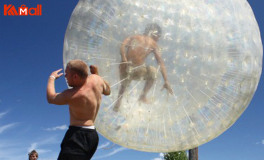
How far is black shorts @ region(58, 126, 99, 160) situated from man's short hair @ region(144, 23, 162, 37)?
1.10m

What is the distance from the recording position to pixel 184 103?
2.90m

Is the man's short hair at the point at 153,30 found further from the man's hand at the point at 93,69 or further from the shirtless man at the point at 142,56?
the man's hand at the point at 93,69

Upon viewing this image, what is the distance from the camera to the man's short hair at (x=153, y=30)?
283cm

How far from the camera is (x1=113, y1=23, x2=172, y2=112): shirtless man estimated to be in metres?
2.83

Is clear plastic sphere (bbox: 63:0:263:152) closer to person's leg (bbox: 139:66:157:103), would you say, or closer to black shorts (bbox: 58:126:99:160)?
person's leg (bbox: 139:66:157:103)

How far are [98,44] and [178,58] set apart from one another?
2.66 feet

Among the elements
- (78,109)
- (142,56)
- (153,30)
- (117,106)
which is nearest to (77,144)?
(78,109)

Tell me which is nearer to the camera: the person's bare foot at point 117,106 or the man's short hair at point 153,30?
the man's short hair at point 153,30

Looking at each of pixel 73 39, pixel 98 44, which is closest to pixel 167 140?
pixel 98 44

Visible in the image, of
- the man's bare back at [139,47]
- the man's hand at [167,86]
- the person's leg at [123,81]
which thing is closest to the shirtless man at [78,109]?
the person's leg at [123,81]

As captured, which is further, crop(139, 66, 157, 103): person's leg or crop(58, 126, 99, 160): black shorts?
crop(139, 66, 157, 103): person's leg

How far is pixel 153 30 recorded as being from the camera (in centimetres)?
284

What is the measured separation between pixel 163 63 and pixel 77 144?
1.11 m

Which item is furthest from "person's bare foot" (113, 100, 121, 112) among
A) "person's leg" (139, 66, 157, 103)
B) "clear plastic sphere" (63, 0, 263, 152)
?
"person's leg" (139, 66, 157, 103)
